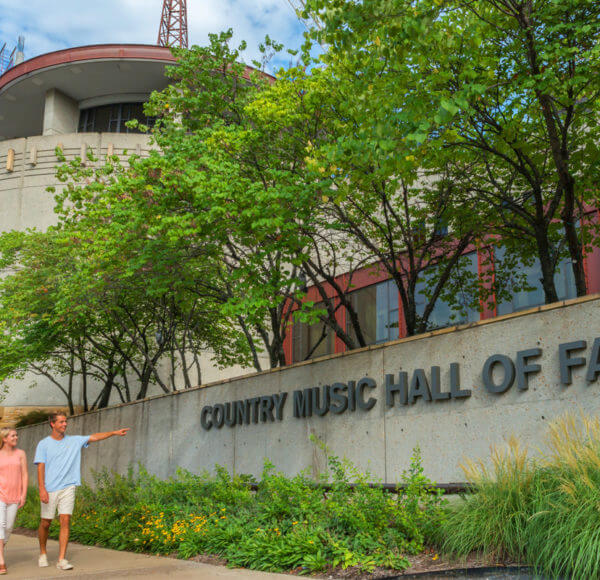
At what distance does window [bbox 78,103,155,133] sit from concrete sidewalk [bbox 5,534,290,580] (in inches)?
1327

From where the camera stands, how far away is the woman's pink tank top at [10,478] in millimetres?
8688

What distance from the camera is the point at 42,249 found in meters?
24.1

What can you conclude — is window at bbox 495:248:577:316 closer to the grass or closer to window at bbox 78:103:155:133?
the grass

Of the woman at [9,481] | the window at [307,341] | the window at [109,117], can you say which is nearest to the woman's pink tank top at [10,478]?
the woman at [9,481]

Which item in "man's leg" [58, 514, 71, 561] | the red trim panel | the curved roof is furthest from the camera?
the curved roof

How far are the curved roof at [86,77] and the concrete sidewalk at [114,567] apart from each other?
1245 inches

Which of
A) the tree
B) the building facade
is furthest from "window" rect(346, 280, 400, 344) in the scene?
the building facade

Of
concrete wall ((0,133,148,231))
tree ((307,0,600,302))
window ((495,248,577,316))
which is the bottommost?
window ((495,248,577,316))

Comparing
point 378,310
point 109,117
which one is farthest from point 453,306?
point 109,117

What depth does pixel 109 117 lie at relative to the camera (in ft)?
137

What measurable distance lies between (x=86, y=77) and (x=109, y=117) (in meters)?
2.87

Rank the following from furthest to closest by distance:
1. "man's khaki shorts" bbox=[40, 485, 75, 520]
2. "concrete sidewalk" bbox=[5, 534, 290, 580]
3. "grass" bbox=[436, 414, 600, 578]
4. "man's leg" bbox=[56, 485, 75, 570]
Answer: "man's khaki shorts" bbox=[40, 485, 75, 520] → "man's leg" bbox=[56, 485, 75, 570] → "concrete sidewalk" bbox=[5, 534, 290, 580] → "grass" bbox=[436, 414, 600, 578]

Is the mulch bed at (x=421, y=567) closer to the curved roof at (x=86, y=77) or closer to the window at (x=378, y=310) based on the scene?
the window at (x=378, y=310)

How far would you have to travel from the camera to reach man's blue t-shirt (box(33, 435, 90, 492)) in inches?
344
